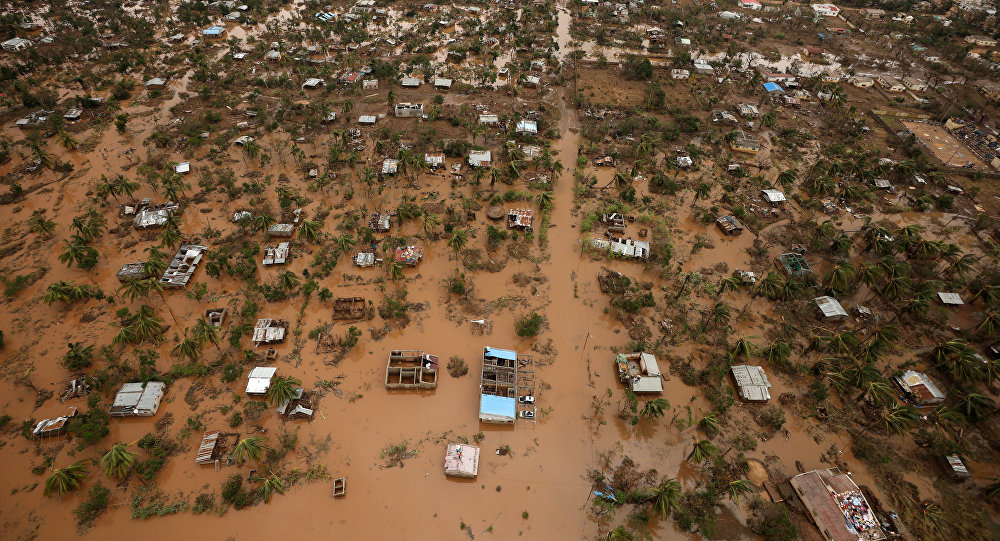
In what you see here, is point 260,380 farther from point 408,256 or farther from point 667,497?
point 667,497

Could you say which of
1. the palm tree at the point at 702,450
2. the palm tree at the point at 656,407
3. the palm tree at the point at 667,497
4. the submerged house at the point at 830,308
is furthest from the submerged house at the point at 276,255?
the submerged house at the point at 830,308

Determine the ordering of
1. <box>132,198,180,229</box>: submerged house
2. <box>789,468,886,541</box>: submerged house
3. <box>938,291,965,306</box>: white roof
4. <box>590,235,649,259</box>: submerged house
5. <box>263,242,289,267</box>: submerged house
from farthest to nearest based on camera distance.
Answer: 1. <box>132,198,180,229</box>: submerged house
2. <box>590,235,649,259</box>: submerged house
3. <box>263,242,289,267</box>: submerged house
4. <box>938,291,965,306</box>: white roof
5. <box>789,468,886,541</box>: submerged house

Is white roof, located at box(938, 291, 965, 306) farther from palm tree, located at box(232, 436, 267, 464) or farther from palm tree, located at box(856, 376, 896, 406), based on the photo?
palm tree, located at box(232, 436, 267, 464)

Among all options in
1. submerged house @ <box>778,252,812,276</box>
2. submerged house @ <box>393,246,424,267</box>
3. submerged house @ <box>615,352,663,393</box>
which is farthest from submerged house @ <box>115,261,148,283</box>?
submerged house @ <box>778,252,812,276</box>

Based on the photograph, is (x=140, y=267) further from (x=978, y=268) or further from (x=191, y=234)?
(x=978, y=268)

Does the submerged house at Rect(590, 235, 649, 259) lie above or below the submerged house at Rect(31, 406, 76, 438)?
above

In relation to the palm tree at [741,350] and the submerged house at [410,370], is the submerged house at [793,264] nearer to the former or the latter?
the palm tree at [741,350]

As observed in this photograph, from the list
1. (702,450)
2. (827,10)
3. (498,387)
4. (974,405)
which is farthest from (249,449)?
(827,10)
